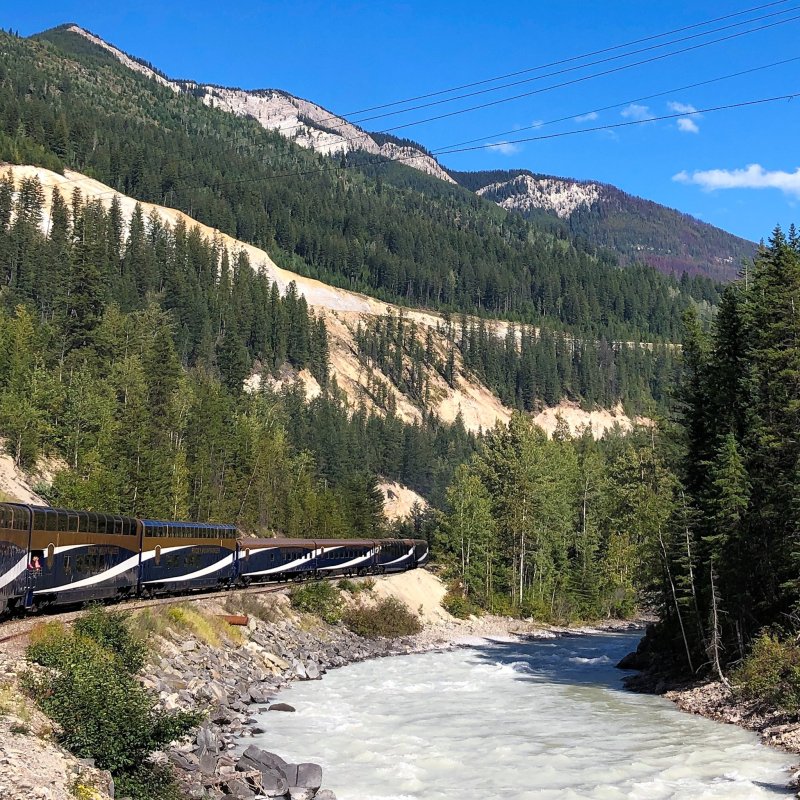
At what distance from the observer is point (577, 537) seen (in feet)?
297

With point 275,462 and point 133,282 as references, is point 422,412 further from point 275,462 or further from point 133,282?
point 275,462

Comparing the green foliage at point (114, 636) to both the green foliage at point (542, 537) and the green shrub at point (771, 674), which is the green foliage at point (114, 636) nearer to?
the green shrub at point (771, 674)

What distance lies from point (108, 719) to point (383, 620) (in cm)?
4075

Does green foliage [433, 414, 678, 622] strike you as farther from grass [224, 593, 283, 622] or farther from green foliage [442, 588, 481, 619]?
grass [224, 593, 283, 622]

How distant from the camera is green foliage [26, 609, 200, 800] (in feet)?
54.3

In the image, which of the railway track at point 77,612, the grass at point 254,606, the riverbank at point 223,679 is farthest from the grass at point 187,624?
the grass at point 254,606

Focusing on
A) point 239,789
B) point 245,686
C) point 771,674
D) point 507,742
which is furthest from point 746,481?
point 239,789

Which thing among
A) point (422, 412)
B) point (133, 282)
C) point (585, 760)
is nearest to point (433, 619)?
point (585, 760)

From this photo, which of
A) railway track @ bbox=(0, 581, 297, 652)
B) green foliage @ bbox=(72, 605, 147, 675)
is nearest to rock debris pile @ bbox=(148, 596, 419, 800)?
green foliage @ bbox=(72, 605, 147, 675)

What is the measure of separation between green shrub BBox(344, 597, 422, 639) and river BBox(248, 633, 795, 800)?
1149 cm

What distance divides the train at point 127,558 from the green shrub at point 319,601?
3.60 meters

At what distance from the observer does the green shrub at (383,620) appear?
5453cm

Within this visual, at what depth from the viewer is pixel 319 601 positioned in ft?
171

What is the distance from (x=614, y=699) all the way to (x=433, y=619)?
30.9 m
